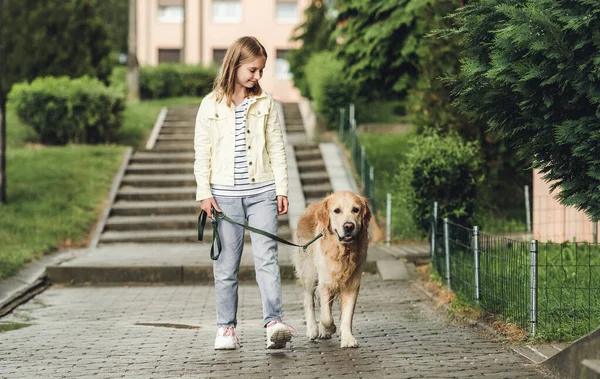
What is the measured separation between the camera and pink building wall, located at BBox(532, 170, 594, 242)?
13875 millimetres

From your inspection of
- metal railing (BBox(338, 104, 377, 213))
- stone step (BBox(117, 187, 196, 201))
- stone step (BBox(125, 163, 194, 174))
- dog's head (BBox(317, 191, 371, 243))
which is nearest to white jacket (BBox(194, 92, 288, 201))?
dog's head (BBox(317, 191, 371, 243))

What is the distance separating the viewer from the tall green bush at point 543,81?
693cm

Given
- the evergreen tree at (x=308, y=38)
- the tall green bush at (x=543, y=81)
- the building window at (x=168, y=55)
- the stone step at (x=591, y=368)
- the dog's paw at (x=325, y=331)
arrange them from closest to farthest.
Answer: the stone step at (x=591, y=368) → the tall green bush at (x=543, y=81) → the dog's paw at (x=325, y=331) → the evergreen tree at (x=308, y=38) → the building window at (x=168, y=55)

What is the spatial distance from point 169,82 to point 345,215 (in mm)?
29320

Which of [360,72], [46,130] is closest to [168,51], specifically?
[46,130]

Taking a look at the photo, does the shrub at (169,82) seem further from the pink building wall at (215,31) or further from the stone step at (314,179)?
the pink building wall at (215,31)

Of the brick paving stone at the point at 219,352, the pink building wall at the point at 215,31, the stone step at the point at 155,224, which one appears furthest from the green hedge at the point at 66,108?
the pink building wall at the point at 215,31

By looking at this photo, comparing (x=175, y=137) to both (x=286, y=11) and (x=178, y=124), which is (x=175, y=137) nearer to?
(x=178, y=124)

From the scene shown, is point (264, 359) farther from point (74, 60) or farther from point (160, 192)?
point (74, 60)

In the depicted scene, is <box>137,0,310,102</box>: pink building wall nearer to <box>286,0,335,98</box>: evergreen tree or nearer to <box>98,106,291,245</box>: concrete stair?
<box>286,0,335,98</box>: evergreen tree

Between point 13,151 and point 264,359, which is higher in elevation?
point 13,151

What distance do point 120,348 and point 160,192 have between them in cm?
1091

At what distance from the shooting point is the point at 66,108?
2306 centimetres

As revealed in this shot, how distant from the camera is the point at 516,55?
24.0ft
